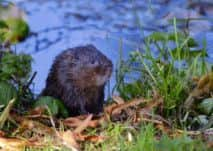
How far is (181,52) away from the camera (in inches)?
205

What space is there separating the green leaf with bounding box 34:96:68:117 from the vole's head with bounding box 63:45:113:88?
0.65 feet

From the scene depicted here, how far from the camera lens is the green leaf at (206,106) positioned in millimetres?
4789

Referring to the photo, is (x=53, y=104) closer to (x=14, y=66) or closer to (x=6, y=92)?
(x=6, y=92)

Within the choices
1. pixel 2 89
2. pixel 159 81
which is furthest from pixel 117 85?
pixel 2 89

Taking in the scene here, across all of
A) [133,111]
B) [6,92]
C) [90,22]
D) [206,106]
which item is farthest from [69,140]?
[90,22]

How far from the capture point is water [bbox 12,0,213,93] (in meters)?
8.81

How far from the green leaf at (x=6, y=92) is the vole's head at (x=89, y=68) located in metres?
0.41

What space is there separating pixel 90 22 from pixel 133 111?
17.0ft

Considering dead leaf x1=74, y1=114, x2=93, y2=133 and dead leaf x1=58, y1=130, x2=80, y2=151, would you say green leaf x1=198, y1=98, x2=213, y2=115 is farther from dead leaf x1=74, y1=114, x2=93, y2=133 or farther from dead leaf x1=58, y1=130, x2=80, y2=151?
dead leaf x1=58, y1=130, x2=80, y2=151

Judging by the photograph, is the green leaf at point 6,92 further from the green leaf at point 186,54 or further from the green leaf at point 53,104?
the green leaf at point 186,54

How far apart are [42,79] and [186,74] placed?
2424 millimetres

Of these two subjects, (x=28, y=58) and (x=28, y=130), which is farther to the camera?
(x=28, y=58)

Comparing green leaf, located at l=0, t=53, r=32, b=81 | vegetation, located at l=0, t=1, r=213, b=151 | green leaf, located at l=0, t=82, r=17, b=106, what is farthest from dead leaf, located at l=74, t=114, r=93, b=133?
green leaf, located at l=0, t=53, r=32, b=81

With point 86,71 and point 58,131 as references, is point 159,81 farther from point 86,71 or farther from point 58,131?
point 58,131
